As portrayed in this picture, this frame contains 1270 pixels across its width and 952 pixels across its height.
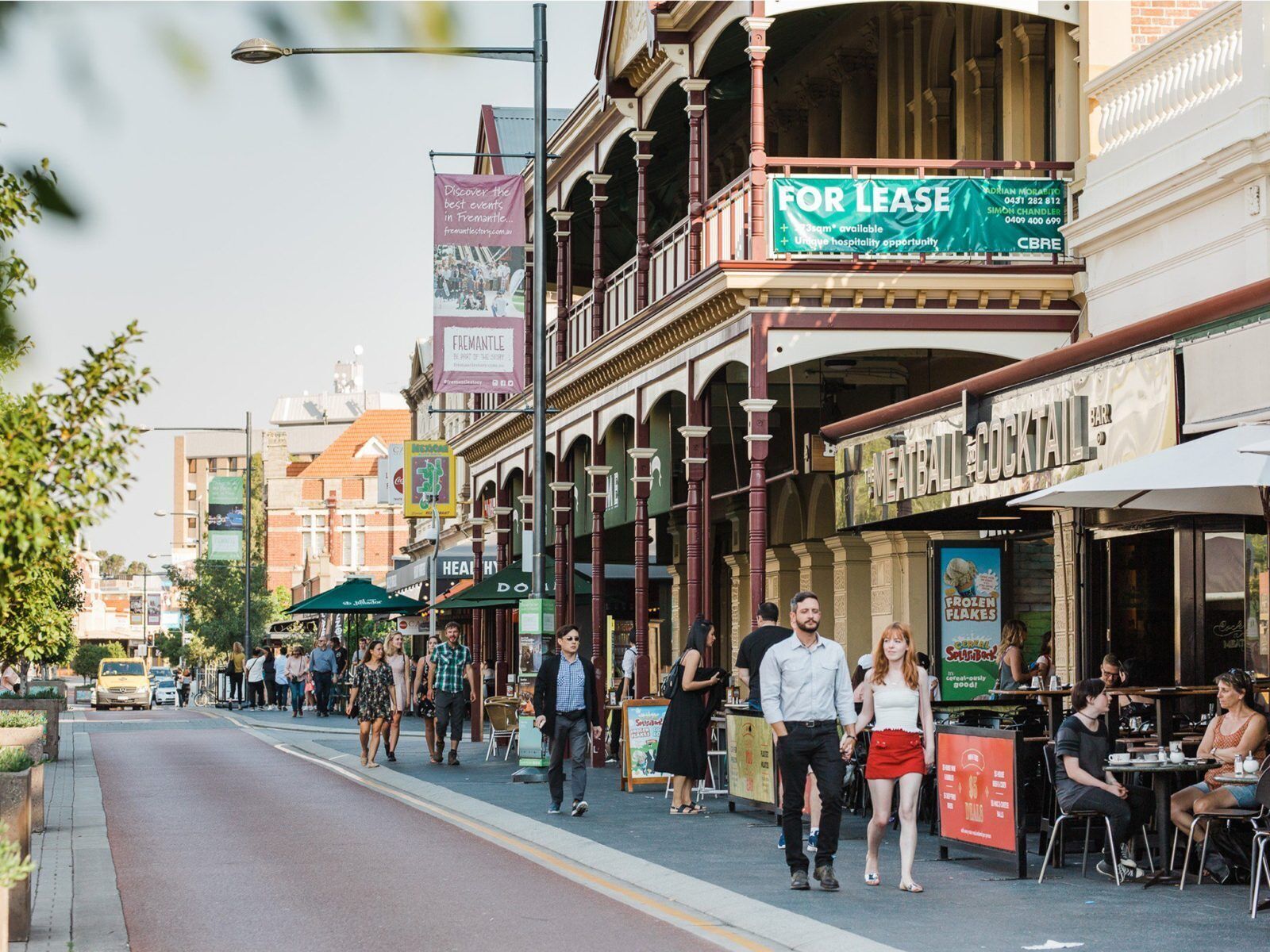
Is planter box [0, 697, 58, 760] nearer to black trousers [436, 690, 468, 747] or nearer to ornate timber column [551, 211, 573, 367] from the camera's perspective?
black trousers [436, 690, 468, 747]

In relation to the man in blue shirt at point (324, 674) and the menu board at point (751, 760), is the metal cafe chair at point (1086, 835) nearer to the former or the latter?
the menu board at point (751, 760)

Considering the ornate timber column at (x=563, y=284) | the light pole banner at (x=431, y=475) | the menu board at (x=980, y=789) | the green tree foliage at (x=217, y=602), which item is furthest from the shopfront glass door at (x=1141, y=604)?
the green tree foliage at (x=217, y=602)

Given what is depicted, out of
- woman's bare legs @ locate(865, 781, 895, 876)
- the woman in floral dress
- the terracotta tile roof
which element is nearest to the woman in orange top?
woman's bare legs @ locate(865, 781, 895, 876)

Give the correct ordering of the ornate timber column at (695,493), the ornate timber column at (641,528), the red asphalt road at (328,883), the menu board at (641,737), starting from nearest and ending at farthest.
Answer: the red asphalt road at (328,883)
the menu board at (641,737)
the ornate timber column at (695,493)
the ornate timber column at (641,528)

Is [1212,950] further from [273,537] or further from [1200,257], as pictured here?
[273,537]

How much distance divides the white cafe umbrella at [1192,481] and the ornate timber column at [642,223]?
11.2 metres

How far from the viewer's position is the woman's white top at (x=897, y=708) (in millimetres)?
11984

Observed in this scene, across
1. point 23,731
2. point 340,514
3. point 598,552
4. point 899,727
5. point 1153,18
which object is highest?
point 1153,18

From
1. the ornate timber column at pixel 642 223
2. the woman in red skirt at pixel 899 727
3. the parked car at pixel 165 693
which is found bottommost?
the parked car at pixel 165 693

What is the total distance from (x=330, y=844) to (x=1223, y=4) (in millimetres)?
10543

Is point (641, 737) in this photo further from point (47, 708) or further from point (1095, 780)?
point (47, 708)

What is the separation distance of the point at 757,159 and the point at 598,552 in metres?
8.39

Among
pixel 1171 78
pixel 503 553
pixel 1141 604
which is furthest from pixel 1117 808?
pixel 503 553

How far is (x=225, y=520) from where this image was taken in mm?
65812
